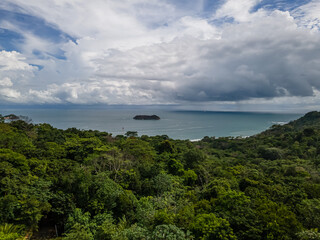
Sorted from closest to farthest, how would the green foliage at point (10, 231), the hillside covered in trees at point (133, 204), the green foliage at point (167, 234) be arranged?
the green foliage at point (167, 234), the green foliage at point (10, 231), the hillside covered in trees at point (133, 204)

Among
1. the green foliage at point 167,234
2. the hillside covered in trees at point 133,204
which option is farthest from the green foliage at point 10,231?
the green foliage at point 167,234

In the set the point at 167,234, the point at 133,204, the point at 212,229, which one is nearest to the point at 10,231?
the point at 133,204

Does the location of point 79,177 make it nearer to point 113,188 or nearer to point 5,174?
point 113,188

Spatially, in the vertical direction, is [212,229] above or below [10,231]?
above

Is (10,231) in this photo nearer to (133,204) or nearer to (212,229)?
(133,204)

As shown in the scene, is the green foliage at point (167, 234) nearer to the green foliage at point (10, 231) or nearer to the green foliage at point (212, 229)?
the green foliage at point (212, 229)

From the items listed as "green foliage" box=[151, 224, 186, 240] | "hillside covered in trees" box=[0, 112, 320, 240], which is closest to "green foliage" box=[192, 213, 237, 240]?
"hillside covered in trees" box=[0, 112, 320, 240]

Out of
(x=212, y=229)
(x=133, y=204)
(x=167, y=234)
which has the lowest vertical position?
(x=133, y=204)

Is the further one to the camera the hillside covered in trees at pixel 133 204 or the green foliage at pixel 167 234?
the hillside covered in trees at pixel 133 204

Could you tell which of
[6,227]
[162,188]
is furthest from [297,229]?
[6,227]

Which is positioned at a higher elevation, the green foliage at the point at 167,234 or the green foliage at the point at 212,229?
the green foliage at the point at 167,234

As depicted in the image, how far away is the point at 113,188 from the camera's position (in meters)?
15.0

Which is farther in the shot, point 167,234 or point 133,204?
point 133,204

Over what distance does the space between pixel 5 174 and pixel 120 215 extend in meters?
8.52
